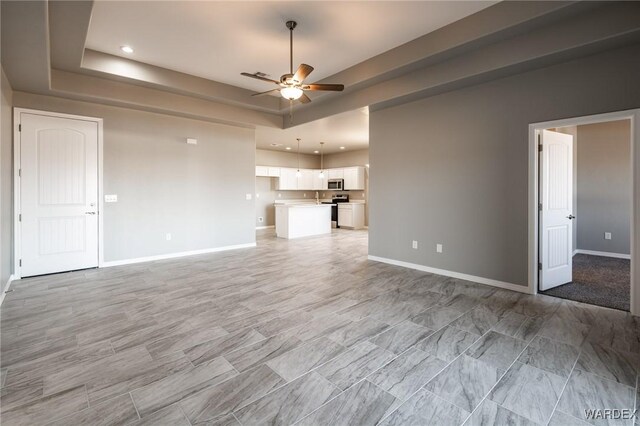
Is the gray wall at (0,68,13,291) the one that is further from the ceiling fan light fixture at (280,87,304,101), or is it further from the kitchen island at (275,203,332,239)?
the kitchen island at (275,203,332,239)

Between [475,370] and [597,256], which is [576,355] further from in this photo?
[597,256]

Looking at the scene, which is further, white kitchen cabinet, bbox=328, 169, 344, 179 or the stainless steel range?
the stainless steel range

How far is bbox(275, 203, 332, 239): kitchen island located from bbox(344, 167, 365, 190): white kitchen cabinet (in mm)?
1835

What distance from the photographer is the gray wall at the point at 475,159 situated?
11.0ft

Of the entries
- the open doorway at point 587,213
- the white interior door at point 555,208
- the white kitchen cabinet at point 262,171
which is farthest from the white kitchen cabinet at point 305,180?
the white interior door at point 555,208

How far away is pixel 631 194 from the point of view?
10.1 ft

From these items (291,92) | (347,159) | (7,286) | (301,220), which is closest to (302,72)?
(291,92)

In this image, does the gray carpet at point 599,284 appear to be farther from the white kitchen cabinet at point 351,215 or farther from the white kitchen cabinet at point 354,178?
the white kitchen cabinet at point 354,178

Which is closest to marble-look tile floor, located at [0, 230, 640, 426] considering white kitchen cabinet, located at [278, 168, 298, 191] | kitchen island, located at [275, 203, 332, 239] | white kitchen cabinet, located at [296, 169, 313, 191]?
kitchen island, located at [275, 203, 332, 239]

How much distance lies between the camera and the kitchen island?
8703 mm

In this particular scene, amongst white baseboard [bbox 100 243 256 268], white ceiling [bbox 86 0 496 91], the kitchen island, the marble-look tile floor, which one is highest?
white ceiling [bbox 86 0 496 91]

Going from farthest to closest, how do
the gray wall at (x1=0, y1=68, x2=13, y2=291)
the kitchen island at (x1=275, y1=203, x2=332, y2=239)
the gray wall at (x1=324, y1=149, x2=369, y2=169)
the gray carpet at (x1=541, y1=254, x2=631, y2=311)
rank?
the gray wall at (x1=324, y1=149, x2=369, y2=169)
the kitchen island at (x1=275, y1=203, x2=332, y2=239)
the gray wall at (x1=0, y1=68, x2=13, y2=291)
the gray carpet at (x1=541, y1=254, x2=631, y2=311)

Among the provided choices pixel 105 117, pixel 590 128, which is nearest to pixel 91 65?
pixel 105 117

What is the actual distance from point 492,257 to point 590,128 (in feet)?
13.9
